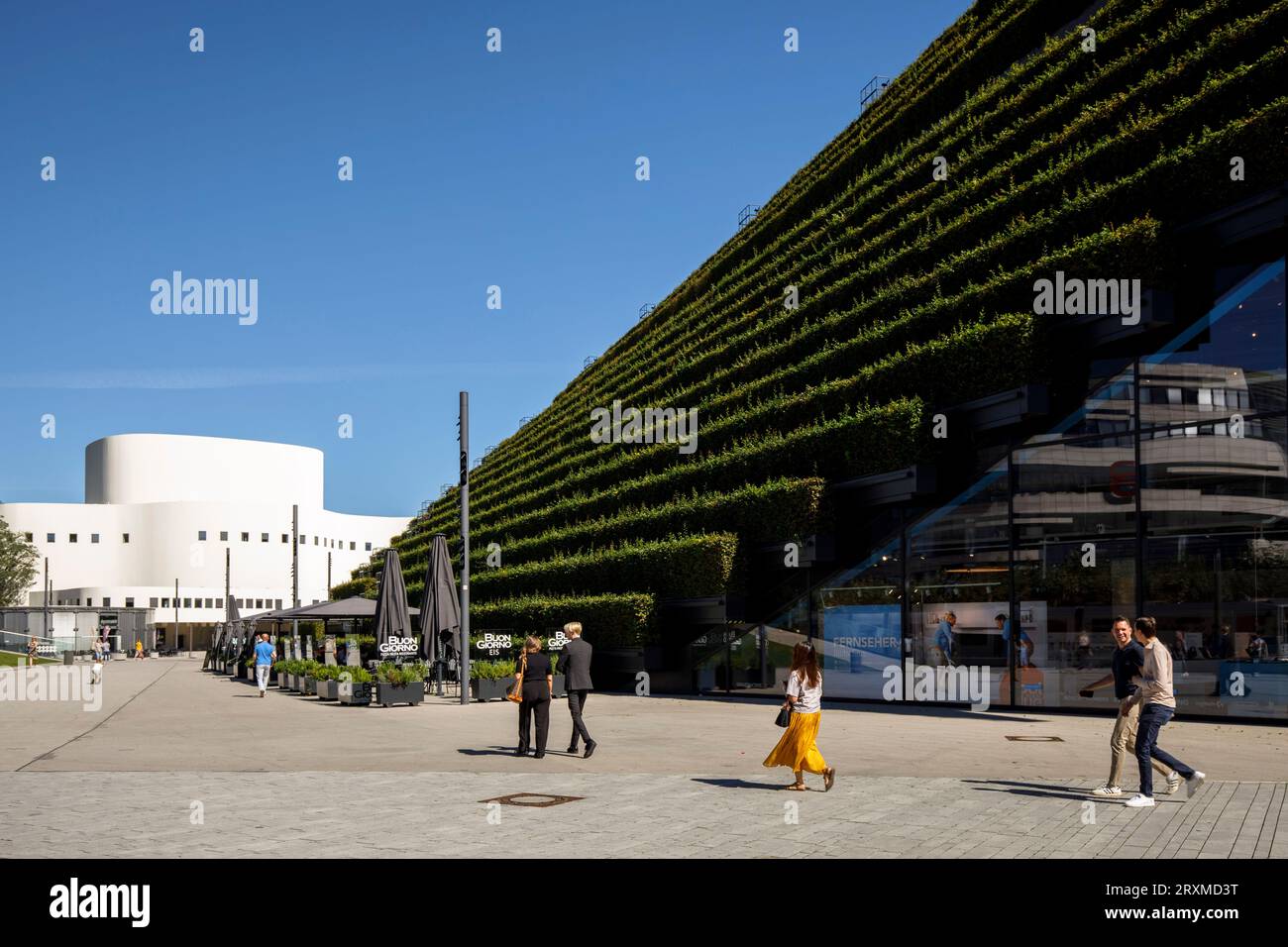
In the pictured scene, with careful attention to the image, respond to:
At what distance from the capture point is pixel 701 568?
1054 inches

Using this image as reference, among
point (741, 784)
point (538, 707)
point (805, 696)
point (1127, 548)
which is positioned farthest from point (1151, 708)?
point (1127, 548)

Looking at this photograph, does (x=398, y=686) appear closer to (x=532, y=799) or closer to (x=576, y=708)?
Answer: (x=576, y=708)

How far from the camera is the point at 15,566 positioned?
110 metres

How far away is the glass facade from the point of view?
59.9ft

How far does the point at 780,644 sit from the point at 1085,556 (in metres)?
8.32

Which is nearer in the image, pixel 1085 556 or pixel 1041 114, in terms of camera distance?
pixel 1085 556

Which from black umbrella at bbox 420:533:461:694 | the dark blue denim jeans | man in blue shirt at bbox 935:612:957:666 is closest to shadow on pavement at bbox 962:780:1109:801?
the dark blue denim jeans

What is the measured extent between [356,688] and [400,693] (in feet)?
4.99

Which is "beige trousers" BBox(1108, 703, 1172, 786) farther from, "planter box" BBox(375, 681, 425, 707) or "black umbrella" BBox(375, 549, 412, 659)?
"black umbrella" BBox(375, 549, 412, 659)

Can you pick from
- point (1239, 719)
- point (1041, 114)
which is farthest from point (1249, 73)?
point (1239, 719)

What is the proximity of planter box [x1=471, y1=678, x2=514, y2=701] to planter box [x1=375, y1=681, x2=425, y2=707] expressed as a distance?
1571 mm

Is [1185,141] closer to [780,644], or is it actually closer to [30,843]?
[780,644]

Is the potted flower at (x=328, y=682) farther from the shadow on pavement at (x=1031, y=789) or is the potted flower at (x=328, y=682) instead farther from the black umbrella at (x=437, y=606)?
the shadow on pavement at (x=1031, y=789)

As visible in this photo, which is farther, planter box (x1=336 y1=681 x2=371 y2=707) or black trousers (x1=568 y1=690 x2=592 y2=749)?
planter box (x1=336 y1=681 x2=371 y2=707)
